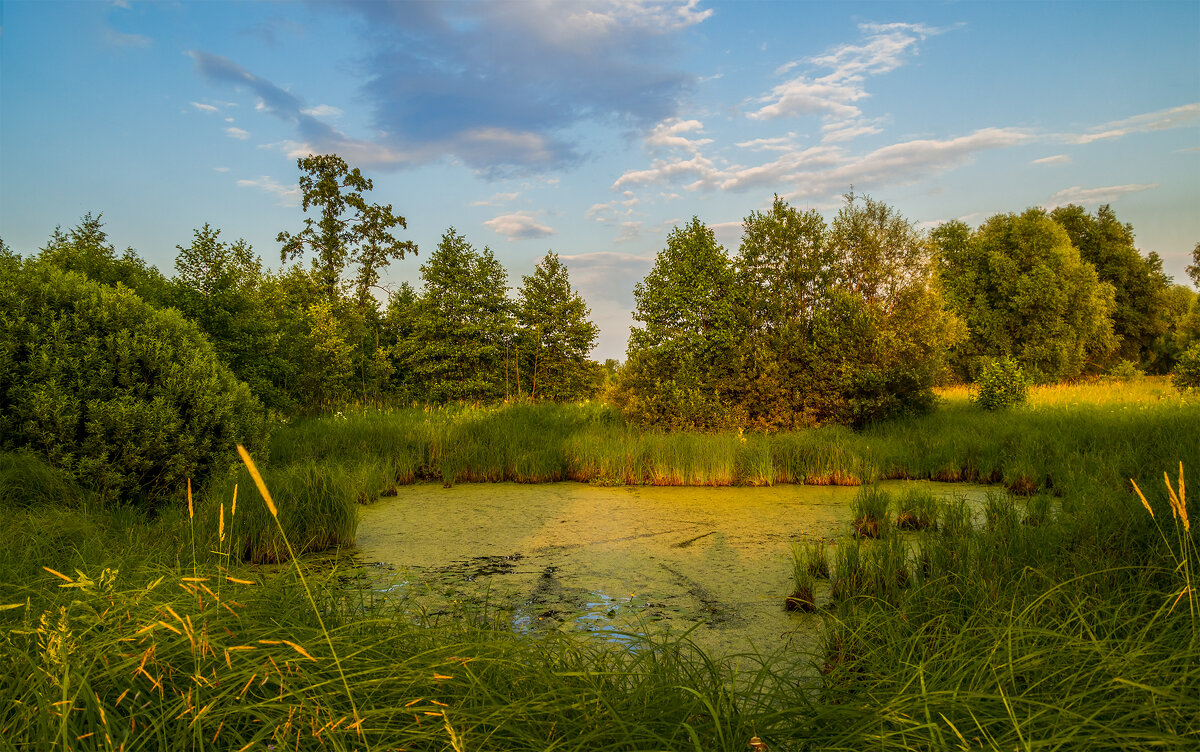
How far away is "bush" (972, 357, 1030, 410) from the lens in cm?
1066

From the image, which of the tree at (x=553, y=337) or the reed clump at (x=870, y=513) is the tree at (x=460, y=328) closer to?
the tree at (x=553, y=337)

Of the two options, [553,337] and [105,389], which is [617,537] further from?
[553,337]

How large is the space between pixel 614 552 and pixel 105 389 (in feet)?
12.1

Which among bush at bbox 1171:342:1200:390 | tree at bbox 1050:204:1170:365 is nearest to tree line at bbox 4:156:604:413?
bush at bbox 1171:342:1200:390

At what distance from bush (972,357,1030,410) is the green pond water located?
520 cm

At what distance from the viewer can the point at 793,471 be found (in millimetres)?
6934

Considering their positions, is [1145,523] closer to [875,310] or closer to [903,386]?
[903,386]

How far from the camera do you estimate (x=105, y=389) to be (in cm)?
445

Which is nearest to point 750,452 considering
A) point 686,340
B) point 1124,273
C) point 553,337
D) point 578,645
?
point 686,340

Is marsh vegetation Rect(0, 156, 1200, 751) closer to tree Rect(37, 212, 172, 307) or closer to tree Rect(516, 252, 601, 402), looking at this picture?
tree Rect(37, 212, 172, 307)

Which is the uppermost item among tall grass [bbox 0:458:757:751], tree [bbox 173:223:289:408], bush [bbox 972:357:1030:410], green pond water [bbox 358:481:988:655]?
tree [bbox 173:223:289:408]

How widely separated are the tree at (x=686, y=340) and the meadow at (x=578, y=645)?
3.74 m

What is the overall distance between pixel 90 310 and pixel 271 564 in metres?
2.38

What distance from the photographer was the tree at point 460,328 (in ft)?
55.8
